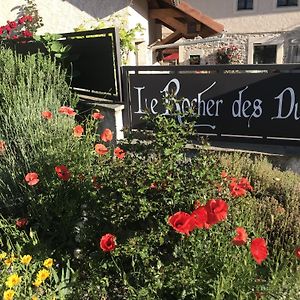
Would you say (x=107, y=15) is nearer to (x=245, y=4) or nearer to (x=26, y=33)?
(x=26, y=33)

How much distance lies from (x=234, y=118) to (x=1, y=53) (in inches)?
116

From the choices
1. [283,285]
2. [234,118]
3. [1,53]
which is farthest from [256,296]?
[1,53]

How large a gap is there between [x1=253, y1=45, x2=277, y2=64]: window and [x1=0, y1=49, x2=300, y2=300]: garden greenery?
18748 millimetres

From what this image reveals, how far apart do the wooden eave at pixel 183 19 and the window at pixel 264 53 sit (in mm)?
11166

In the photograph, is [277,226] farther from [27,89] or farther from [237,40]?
[237,40]

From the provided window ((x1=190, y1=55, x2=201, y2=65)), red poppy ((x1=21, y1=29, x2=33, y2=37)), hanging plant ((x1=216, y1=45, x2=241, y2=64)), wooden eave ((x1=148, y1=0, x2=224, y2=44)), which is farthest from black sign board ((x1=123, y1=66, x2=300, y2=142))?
window ((x1=190, y1=55, x2=201, y2=65))

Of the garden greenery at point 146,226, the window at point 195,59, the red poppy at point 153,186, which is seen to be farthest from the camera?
the window at point 195,59

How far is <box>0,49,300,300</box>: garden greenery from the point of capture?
6.66 feet

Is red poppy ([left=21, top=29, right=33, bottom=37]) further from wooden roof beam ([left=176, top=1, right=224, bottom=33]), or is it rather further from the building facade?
the building facade

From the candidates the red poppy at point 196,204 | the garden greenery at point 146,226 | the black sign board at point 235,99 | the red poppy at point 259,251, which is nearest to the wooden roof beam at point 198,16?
the black sign board at point 235,99

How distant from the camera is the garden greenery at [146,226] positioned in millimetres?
2029

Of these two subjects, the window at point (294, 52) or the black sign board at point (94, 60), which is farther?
the window at point (294, 52)

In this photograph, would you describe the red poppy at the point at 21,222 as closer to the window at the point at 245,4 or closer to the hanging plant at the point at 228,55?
the hanging plant at the point at 228,55

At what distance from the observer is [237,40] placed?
20.4m
